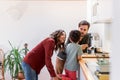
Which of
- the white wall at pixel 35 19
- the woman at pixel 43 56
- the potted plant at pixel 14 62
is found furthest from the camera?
the white wall at pixel 35 19

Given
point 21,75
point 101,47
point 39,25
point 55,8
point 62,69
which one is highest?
point 55,8

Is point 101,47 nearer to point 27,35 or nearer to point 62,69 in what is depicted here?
point 62,69

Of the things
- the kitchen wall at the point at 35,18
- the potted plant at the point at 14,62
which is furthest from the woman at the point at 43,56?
the kitchen wall at the point at 35,18

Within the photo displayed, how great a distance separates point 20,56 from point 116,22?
411 centimetres

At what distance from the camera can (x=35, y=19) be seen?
16.1 ft

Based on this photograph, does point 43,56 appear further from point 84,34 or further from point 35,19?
point 35,19

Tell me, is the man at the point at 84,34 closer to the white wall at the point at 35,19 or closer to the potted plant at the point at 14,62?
the white wall at the point at 35,19

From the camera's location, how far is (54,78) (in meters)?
2.91

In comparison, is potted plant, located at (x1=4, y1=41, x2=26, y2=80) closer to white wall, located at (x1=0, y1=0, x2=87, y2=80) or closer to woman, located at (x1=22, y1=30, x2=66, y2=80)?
white wall, located at (x1=0, y1=0, x2=87, y2=80)

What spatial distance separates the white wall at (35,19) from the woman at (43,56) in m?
1.90

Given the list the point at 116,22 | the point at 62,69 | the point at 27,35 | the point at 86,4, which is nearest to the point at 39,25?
the point at 27,35

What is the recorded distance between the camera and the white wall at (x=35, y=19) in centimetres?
486

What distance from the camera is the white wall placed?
4.86 metres

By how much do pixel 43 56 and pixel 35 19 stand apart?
2.02 m
